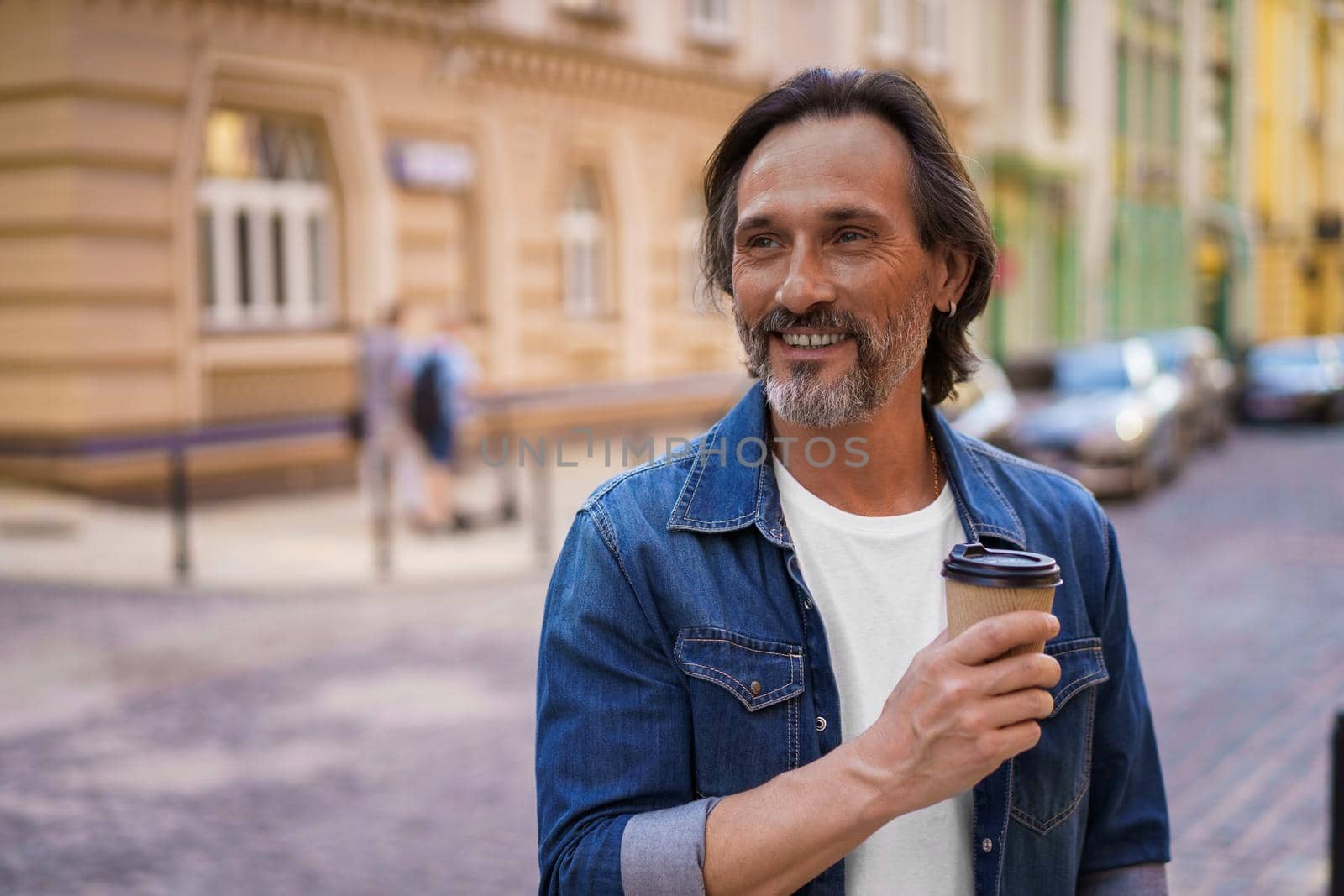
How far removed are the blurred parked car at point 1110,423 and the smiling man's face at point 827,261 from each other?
43.9ft

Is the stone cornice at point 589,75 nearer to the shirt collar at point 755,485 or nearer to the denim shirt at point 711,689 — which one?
the shirt collar at point 755,485

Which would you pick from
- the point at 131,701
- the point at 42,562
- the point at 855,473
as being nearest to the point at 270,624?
the point at 131,701

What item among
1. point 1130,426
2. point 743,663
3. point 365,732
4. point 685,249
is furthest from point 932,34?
point 743,663

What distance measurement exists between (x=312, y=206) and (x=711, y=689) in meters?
15.6

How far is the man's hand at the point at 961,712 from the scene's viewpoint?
5.29ft

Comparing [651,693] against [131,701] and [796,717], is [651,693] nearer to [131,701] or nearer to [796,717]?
[796,717]

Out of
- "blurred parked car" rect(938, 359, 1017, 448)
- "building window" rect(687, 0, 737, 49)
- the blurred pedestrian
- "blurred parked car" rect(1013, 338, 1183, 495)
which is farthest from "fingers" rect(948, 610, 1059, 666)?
"building window" rect(687, 0, 737, 49)

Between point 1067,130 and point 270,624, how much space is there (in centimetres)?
2803

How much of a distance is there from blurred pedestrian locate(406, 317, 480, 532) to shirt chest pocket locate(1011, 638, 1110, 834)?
1135 cm

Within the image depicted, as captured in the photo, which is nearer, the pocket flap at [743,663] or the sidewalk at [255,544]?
the pocket flap at [743,663]

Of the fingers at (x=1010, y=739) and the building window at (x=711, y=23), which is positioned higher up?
the building window at (x=711, y=23)

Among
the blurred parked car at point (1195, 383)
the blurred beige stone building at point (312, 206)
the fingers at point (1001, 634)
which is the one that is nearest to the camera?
the fingers at point (1001, 634)

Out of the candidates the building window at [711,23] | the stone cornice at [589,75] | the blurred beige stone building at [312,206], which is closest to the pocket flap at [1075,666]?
the blurred beige stone building at [312,206]

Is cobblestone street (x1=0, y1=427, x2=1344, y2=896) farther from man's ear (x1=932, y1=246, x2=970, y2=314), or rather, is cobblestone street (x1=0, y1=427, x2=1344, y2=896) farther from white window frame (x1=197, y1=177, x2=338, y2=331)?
white window frame (x1=197, y1=177, x2=338, y2=331)
